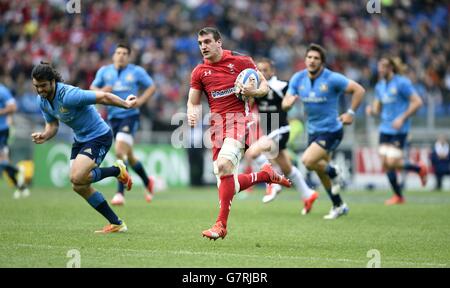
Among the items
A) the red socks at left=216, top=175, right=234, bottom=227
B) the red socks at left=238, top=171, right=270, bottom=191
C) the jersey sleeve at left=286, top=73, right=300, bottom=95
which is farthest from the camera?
the jersey sleeve at left=286, top=73, right=300, bottom=95

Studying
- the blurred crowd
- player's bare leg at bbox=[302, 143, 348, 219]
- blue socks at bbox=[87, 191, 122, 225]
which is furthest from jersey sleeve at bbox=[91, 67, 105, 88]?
the blurred crowd

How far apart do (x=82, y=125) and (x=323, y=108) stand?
4903 mm

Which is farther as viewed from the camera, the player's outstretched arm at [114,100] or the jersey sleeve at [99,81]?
the jersey sleeve at [99,81]

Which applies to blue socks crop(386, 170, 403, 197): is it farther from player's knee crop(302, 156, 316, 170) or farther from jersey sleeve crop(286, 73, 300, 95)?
jersey sleeve crop(286, 73, 300, 95)

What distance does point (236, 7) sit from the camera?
2986 cm

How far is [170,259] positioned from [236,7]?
22062mm

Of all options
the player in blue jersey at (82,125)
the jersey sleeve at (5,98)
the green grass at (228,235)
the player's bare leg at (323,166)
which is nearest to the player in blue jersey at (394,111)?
the green grass at (228,235)

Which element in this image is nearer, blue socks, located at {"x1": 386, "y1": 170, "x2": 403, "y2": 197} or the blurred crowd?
blue socks, located at {"x1": 386, "y1": 170, "x2": 403, "y2": 197}

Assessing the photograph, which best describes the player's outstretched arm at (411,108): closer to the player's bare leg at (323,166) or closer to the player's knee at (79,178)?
the player's bare leg at (323,166)

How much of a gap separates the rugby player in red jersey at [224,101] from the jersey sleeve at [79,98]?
1217 millimetres

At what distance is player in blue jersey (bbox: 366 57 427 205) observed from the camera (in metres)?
17.8

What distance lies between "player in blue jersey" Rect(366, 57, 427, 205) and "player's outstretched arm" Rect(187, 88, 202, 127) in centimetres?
786

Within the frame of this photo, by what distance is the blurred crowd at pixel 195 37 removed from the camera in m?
26.5

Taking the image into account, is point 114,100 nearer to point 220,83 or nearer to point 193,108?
point 193,108
